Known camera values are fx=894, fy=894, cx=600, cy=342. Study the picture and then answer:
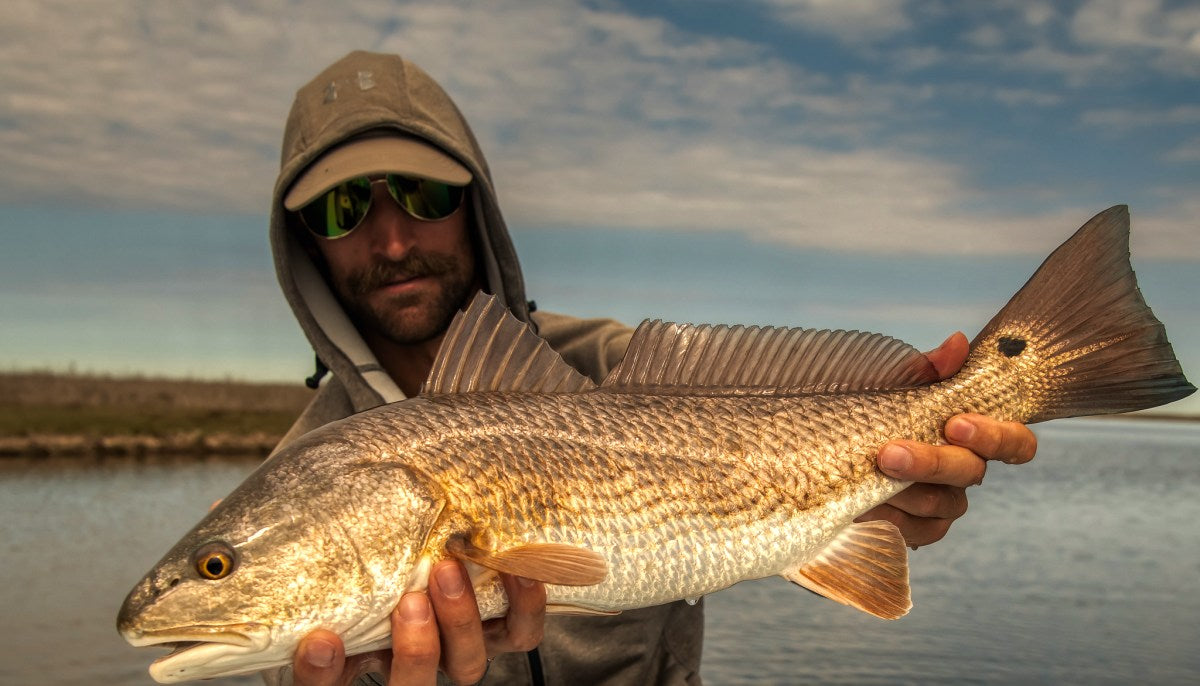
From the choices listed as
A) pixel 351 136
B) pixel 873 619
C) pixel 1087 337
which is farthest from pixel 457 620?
pixel 873 619

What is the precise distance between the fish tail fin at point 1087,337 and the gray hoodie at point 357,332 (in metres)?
2.13

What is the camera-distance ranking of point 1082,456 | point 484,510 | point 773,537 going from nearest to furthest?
1. point 484,510
2. point 773,537
3. point 1082,456

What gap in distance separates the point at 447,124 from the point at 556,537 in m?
3.10

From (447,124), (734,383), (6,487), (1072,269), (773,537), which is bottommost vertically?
(773,537)

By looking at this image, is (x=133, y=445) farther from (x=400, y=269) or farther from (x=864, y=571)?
(x=864, y=571)

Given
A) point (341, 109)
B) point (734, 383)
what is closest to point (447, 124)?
point (341, 109)

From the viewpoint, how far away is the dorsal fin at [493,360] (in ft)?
10.5

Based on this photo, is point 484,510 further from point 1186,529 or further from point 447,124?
point 1186,529

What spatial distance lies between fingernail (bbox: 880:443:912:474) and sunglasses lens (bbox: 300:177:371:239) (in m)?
3.05

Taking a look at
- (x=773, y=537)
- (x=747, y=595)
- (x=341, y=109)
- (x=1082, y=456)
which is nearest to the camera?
(x=773, y=537)

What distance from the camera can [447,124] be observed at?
17.1 ft

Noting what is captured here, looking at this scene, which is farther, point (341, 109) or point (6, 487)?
point (6, 487)

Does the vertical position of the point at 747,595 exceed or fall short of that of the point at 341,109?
it falls short

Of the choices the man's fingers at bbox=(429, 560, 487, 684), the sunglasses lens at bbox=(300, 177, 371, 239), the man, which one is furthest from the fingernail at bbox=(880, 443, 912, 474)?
the sunglasses lens at bbox=(300, 177, 371, 239)
